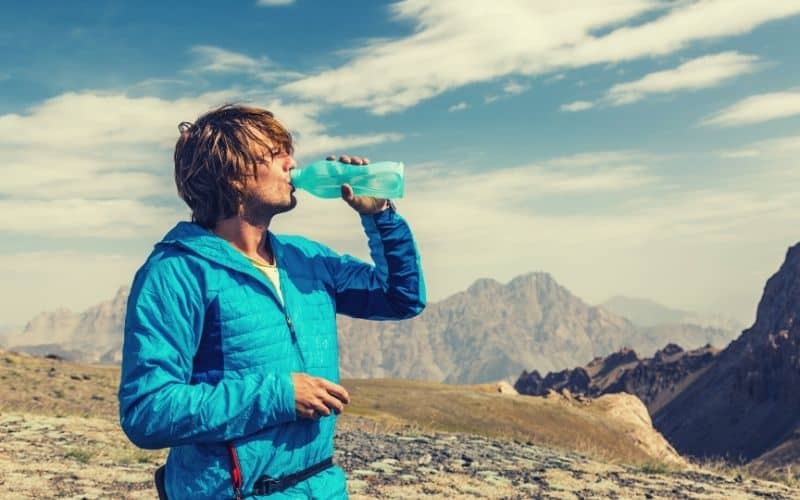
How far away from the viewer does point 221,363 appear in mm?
3695

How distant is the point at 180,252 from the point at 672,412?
19243 centimetres

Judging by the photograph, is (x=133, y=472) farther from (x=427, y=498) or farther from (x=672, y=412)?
(x=672, y=412)

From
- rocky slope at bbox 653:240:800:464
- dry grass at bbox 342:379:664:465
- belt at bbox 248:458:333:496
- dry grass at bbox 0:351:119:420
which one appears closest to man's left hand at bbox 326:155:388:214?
belt at bbox 248:458:333:496

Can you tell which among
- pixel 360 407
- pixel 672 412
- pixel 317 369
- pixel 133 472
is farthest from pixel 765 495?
pixel 672 412

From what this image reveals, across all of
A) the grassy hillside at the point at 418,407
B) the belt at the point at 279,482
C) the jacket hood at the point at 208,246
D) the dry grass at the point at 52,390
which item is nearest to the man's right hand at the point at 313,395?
the belt at the point at 279,482

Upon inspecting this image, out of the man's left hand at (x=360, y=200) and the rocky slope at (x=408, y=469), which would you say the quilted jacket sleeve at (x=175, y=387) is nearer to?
the man's left hand at (x=360, y=200)

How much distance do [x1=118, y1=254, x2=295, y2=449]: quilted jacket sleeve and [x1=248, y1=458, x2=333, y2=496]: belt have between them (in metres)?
0.31

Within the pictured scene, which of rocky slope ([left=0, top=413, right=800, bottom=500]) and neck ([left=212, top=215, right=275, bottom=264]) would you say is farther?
rocky slope ([left=0, top=413, right=800, bottom=500])

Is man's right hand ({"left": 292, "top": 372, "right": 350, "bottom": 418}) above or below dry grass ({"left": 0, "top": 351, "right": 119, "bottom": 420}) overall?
above

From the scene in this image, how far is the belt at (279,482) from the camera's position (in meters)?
3.68

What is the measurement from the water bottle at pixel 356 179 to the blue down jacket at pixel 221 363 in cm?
38

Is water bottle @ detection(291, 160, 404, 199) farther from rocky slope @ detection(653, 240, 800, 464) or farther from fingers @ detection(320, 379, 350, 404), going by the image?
rocky slope @ detection(653, 240, 800, 464)

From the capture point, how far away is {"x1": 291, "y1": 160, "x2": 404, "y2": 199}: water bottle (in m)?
4.14

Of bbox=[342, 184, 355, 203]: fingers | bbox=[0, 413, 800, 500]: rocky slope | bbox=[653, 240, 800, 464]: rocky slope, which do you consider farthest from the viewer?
bbox=[653, 240, 800, 464]: rocky slope
